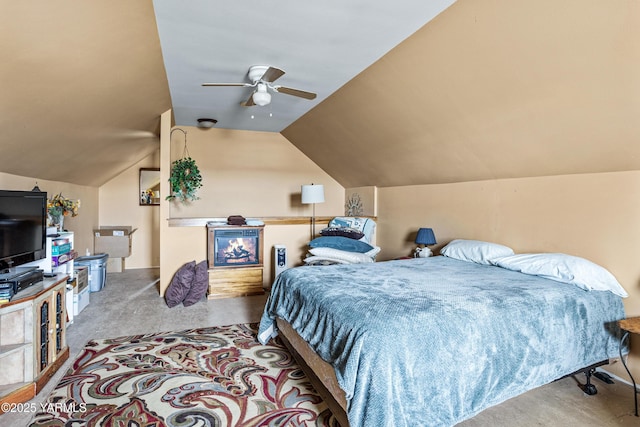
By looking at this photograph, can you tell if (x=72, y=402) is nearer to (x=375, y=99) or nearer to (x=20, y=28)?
(x=20, y=28)

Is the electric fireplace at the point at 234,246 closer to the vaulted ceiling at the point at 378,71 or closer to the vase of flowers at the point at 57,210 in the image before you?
the vase of flowers at the point at 57,210

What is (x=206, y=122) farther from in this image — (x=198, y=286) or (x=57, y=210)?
(x=198, y=286)

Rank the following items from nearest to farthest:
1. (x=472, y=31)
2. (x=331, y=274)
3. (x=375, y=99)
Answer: (x=472, y=31)
(x=331, y=274)
(x=375, y=99)

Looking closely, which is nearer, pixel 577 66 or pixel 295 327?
pixel 577 66

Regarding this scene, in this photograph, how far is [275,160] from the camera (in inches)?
264

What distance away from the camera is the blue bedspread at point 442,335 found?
175 cm

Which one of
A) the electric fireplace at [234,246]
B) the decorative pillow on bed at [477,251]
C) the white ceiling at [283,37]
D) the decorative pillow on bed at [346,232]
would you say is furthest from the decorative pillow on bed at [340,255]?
the white ceiling at [283,37]

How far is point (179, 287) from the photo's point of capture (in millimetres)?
4398

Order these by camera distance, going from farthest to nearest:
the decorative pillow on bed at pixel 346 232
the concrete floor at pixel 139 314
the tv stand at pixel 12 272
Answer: the decorative pillow on bed at pixel 346 232 < the concrete floor at pixel 139 314 < the tv stand at pixel 12 272

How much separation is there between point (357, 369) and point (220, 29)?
2656mm

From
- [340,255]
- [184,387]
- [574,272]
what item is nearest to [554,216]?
[574,272]

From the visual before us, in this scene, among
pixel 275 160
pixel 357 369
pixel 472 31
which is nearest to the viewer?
pixel 357 369

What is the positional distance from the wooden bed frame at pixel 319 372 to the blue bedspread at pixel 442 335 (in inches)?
5.4

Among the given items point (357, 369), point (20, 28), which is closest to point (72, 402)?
point (357, 369)
